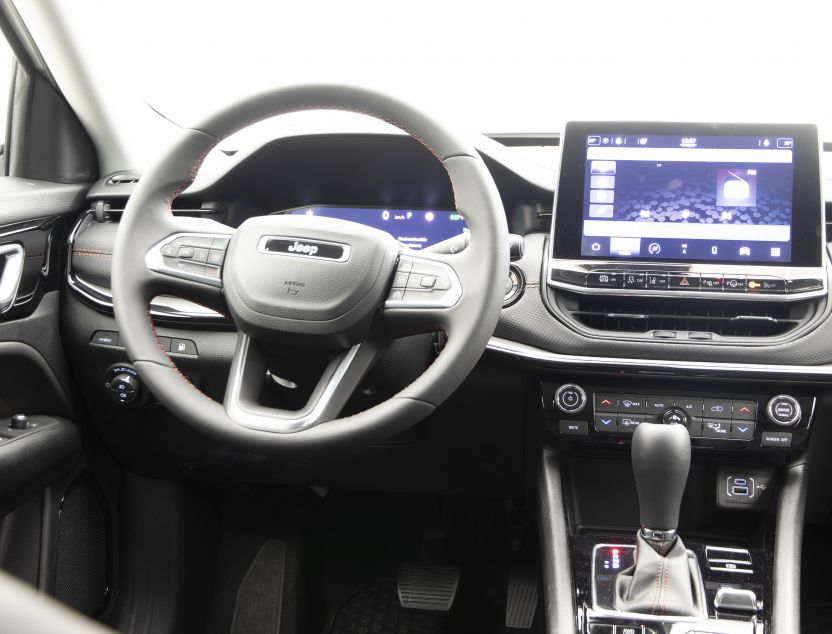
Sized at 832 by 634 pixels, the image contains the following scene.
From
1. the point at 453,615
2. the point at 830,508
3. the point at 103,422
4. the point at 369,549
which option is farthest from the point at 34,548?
the point at 830,508

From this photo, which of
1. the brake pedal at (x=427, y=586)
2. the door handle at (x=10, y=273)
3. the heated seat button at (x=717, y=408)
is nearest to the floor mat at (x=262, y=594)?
the brake pedal at (x=427, y=586)

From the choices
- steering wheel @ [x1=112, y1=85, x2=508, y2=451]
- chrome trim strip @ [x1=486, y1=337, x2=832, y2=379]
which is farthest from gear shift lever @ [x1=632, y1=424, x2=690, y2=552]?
steering wheel @ [x1=112, y1=85, x2=508, y2=451]

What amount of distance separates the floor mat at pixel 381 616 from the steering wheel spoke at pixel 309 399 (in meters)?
0.99

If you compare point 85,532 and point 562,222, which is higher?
point 562,222

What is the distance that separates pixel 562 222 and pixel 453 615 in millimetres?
1009

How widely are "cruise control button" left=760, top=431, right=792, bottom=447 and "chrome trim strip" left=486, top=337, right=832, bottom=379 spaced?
123 millimetres

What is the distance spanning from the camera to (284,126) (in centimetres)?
181

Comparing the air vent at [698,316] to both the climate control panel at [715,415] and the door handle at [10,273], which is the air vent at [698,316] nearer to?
the climate control panel at [715,415]

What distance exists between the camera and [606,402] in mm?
1632

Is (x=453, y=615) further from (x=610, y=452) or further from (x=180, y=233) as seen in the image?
(x=180, y=233)

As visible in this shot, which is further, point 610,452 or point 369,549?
point 369,549

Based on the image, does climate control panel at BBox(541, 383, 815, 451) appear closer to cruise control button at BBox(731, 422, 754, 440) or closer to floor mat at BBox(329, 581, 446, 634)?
cruise control button at BBox(731, 422, 754, 440)

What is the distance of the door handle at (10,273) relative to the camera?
5.42 ft

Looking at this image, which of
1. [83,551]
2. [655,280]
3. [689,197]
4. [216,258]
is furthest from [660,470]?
[83,551]
